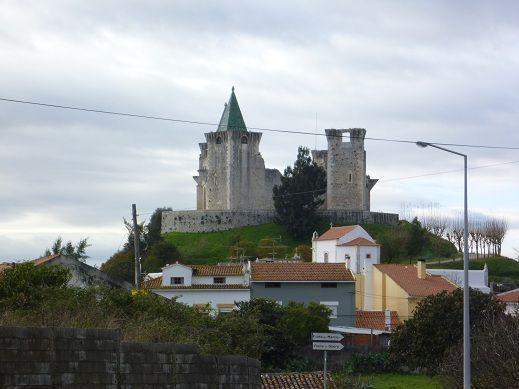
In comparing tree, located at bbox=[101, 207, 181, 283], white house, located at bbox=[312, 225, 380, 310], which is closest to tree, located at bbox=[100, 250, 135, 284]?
tree, located at bbox=[101, 207, 181, 283]

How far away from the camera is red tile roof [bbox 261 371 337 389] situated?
36.6m

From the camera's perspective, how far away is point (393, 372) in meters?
49.5

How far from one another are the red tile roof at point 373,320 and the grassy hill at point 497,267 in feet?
112

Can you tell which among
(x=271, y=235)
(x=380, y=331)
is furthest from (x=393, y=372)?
(x=271, y=235)

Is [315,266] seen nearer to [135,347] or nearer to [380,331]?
[380,331]

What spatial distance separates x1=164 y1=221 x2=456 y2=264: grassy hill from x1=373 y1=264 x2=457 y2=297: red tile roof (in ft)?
90.1

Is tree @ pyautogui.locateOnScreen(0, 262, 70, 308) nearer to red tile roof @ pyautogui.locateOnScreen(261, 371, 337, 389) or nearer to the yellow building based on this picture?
red tile roof @ pyautogui.locateOnScreen(261, 371, 337, 389)

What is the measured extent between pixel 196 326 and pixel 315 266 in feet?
132

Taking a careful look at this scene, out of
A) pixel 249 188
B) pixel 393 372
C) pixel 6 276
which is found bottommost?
pixel 393 372

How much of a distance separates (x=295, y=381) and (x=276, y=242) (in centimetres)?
7208

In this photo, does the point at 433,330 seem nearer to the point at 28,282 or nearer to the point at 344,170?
the point at 28,282

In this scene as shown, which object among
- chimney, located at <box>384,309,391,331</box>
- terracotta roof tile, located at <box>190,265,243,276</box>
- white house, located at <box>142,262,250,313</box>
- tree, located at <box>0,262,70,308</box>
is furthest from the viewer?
terracotta roof tile, located at <box>190,265,243,276</box>

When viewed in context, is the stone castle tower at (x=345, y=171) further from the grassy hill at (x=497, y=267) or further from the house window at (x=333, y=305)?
the house window at (x=333, y=305)

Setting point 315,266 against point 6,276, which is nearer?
point 6,276
